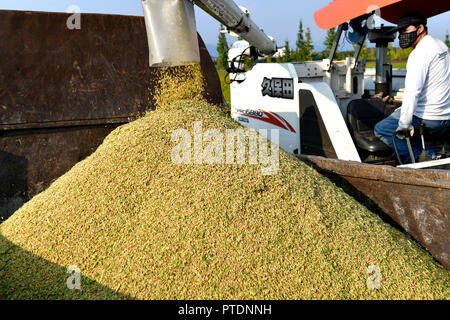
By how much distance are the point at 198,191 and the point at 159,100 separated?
1443 mm

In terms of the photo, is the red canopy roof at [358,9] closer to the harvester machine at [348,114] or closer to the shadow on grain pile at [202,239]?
the harvester machine at [348,114]

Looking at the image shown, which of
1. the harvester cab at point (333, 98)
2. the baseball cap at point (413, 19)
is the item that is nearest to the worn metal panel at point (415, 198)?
the harvester cab at point (333, 98)

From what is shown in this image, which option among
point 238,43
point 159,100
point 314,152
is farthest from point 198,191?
point 238,43

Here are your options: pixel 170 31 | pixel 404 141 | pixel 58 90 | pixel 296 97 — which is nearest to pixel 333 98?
pixel 296 97

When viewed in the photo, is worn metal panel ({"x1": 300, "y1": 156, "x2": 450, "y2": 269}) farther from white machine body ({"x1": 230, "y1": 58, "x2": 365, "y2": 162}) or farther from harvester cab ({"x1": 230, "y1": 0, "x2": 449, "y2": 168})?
white machine body ({"x1": 230, "y1": 58, "x2": 365, "y2": 162})

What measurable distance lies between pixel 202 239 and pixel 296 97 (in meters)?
2.06

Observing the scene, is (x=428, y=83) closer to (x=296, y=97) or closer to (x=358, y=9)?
(x=358, y=9)

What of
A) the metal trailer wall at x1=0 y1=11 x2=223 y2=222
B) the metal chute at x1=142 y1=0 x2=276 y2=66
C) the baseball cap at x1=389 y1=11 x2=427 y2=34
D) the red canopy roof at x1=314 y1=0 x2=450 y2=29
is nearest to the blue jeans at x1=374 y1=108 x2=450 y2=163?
the baseball cap at x1=389 y1=11 x2=427 y2=34

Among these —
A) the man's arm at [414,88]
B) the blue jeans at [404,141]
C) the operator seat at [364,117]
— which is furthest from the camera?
the operator seat at [364,117]

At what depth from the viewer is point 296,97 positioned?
141 inches

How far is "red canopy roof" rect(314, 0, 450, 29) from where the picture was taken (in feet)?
9.20

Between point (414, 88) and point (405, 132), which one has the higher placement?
point (414, 88)

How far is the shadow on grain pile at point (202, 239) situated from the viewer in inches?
71.4

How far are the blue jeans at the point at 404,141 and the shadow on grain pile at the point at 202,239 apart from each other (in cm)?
95
